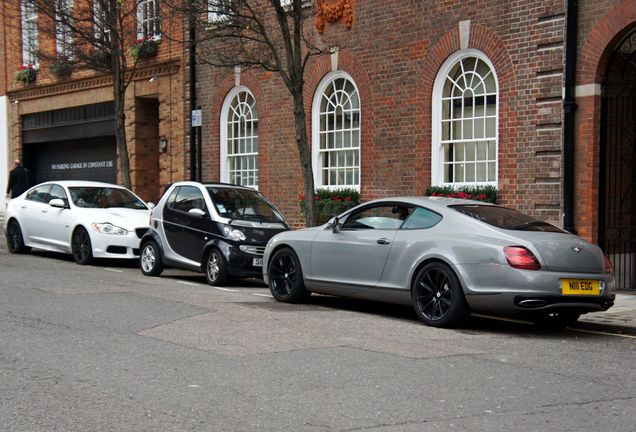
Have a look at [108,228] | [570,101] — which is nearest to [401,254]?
[570,101]

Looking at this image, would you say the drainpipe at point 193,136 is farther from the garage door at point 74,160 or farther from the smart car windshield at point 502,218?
the smart car windshield at point 502,218

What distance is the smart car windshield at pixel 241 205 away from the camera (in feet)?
44.2

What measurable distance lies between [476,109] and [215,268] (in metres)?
5.74

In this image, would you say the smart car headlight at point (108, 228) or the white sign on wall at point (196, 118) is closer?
the smart car headlight at point (108, 228)

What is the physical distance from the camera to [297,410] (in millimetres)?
5621

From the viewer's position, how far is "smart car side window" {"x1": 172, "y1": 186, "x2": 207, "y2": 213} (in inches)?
538

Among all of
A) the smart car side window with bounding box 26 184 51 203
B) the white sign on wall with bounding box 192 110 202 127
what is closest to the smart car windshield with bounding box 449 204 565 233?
the smart car side window with bounding box 26 184 51 203

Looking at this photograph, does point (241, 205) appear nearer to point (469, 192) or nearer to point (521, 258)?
point (469, 192)

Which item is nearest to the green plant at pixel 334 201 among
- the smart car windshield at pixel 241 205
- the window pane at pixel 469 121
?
the window pane at pixel 469 121

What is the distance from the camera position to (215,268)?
12953 mm

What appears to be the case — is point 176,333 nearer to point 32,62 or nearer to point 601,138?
point 601,138

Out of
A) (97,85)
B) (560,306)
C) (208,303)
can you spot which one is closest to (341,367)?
(560,306)

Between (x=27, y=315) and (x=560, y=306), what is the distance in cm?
566

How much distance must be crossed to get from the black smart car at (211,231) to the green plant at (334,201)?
3.40 metres
